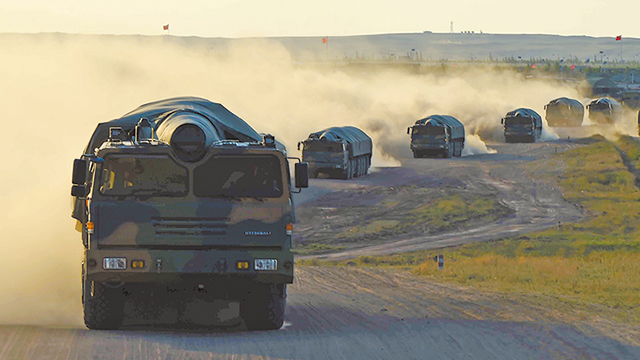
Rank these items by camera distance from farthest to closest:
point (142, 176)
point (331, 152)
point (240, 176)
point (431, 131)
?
point (431, 131), point (331, 152), point (240, 176), point (142, 176)

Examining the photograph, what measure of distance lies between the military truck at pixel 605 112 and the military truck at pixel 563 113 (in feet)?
6.83

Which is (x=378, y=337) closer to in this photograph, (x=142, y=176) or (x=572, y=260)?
(x=142, y=176)

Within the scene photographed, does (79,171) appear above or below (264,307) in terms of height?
above

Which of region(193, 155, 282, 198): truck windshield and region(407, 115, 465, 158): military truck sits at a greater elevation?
region(407, 115, 465, 158): military truck

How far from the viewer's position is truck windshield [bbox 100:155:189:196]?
44.8ft

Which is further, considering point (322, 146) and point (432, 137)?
point (432, 137)

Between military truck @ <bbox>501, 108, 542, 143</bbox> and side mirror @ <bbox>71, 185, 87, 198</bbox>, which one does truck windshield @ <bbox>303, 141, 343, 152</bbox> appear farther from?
side mirror @ <bbox>71, 185, 87, 198</bbox>

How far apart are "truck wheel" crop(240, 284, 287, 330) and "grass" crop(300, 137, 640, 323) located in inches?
251

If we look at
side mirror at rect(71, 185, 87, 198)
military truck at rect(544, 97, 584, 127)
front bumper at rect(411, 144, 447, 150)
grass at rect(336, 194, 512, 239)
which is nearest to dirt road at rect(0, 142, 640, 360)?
side mirror at rect(71, 185, 87, 198)

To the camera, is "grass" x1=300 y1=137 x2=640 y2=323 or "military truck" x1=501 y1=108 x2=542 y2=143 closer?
"grass" x1=300 y1=137 x2=640 y2=323

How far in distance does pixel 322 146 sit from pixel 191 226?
4251 cm

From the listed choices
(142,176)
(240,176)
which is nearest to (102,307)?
(142,176)

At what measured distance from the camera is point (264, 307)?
14.7 m

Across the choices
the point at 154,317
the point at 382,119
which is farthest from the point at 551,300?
the point at 382,119
